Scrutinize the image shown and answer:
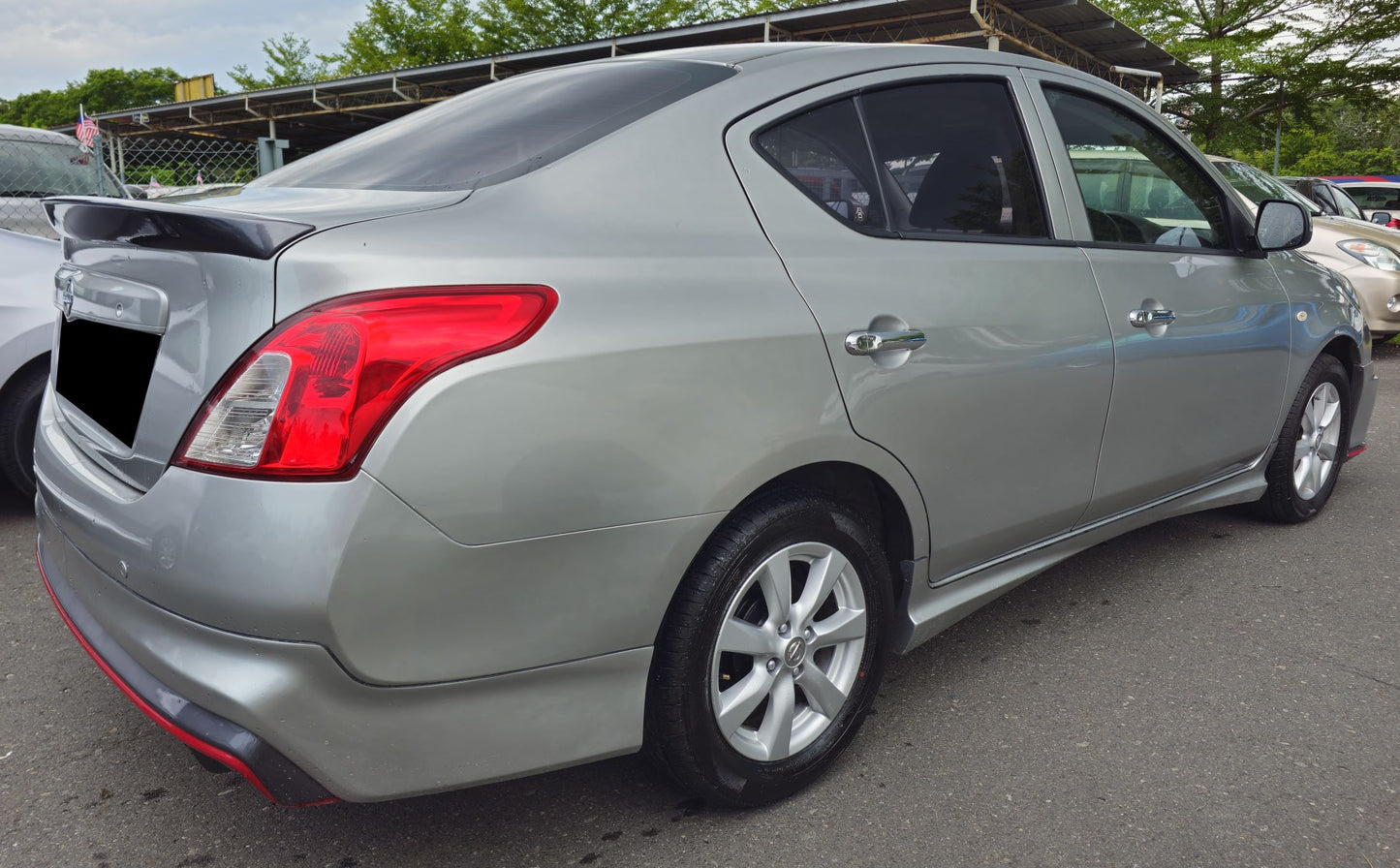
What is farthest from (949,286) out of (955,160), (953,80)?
(953,80)

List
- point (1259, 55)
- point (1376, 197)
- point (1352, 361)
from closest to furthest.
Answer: point (1352, 361) → point (1376, 197) → point (1259, 55)

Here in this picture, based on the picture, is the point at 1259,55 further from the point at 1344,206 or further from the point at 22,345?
the point at 22,345

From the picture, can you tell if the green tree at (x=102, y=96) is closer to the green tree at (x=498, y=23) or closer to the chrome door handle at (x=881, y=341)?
the green tree at (x=498, y=23)

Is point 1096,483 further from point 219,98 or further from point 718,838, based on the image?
point 219,98

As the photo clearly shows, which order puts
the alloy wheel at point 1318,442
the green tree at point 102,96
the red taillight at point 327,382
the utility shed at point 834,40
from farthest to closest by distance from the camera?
1. the green tree at point 102,96
2. the utility shed at point 834,40
3. the alloy wheel at point 1318,442
4. the red taillight at point 327,382

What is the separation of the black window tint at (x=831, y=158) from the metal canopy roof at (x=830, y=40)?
51.8 feet

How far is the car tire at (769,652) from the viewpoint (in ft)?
6.25

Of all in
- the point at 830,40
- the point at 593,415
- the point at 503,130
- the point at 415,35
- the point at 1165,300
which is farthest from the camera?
the point at 415,35

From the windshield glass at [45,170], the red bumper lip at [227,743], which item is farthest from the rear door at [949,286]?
the windshield glass at [45,170]

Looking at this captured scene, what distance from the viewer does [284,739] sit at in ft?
5.10

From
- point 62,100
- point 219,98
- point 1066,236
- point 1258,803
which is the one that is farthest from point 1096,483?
point 62,100

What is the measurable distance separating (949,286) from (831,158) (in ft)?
1.24

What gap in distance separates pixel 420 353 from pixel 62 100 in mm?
95469

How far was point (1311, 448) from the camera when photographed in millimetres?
3934
